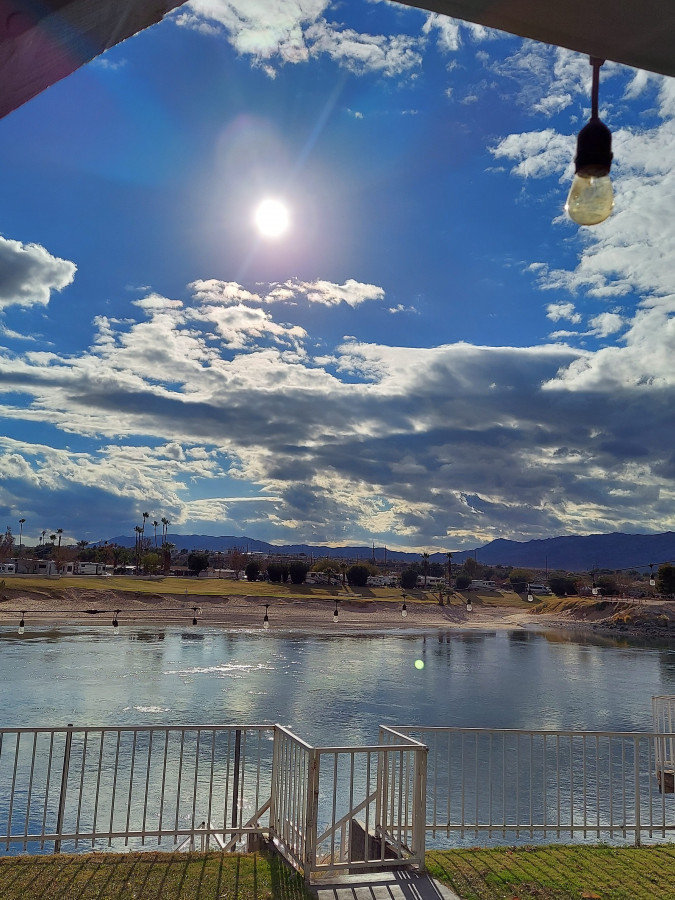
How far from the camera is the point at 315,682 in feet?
124

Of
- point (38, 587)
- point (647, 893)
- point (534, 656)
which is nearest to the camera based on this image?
point (647, 893)

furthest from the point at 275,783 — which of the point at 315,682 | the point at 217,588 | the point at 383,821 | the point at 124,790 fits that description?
the point at 217,588

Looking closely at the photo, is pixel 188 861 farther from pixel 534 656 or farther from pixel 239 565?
pixel 239 565

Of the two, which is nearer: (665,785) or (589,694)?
(665,785)

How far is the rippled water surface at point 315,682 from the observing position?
28.4 metres

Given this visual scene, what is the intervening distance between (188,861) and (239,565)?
143130 mm

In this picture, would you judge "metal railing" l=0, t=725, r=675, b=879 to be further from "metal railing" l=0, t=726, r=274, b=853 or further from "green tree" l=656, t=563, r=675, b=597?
"green tree" l=656, t=563, r=675, b=597

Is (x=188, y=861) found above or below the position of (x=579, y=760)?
above

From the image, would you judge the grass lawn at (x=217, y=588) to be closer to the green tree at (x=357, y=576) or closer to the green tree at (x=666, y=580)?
the green tree at (x=357, y=576)

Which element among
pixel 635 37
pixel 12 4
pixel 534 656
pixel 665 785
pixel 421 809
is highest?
pixel 635 37

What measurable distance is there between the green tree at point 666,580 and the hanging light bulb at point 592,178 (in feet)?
343

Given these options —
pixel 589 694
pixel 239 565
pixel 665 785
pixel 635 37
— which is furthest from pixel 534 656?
pixel 239 565

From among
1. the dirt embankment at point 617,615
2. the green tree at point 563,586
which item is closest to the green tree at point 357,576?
the dirt embankment at point 617,615

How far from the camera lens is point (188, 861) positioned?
7301 millimetres
